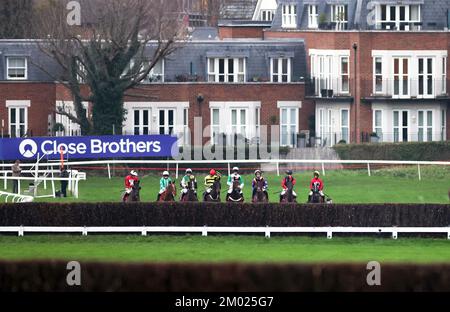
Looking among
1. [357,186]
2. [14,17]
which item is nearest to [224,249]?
[357,186]

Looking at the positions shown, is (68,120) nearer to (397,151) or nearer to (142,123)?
(142,123)

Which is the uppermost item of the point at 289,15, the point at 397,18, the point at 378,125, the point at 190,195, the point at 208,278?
the point at 289,15

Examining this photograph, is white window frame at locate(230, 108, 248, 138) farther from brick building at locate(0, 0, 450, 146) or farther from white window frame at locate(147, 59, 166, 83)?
white window frame at locate(147, 59, 166, 83)

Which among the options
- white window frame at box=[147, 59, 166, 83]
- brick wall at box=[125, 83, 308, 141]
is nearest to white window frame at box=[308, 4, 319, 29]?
brick wall at box=[125, 83, 308, 141]

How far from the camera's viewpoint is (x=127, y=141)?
5856 centimetres

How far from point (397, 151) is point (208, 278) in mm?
32712

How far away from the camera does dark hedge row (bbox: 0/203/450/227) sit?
1660 inches

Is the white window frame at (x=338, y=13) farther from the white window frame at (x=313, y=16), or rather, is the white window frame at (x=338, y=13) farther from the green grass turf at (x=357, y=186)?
the green grass turf at (x=357, y=186)

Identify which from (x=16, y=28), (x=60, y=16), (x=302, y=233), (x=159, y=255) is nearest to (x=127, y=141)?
(x=60, y=16)

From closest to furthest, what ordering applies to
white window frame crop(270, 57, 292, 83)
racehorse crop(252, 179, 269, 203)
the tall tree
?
1. racehorse crop(252, 179, 269, 203)
2. white window frame crop(270, 57, 292, 83)
3. the tall tree

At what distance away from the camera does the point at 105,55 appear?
62.2 m

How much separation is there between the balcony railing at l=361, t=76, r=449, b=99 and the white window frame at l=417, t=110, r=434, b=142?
0.65 metres

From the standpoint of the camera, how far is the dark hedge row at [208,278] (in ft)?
97.5

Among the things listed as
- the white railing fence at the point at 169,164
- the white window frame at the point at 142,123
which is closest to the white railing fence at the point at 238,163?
the white railing fence at the point at 169,164
